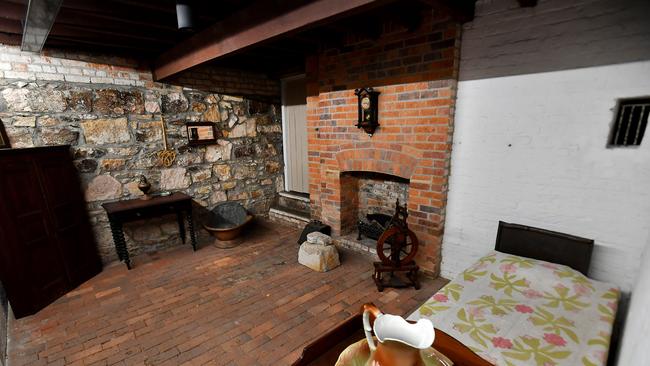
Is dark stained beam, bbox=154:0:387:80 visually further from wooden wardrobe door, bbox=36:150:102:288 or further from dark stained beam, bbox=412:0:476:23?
wooden wardrobe door, bbox=36:150:102:288

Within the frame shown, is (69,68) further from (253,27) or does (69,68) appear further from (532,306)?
(532,306)

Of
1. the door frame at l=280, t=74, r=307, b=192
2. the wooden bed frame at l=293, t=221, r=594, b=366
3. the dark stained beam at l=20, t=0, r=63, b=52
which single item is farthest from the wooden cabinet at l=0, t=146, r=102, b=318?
the wooden bed frame at l=293, t=221, r=594, b=366

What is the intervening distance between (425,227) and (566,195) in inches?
43.0

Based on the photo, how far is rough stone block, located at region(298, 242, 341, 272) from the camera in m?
2.84

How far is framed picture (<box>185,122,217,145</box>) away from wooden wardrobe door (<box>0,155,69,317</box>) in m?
1.45

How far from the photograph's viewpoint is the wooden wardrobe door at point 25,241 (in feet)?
6.99

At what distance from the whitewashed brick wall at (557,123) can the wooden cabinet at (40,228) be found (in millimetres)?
3697

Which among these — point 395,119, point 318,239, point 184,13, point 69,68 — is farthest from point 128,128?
point 395,119

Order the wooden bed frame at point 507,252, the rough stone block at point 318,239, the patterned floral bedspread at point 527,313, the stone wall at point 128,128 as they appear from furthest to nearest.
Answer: the rough stone block at point 318,239 → the stone wall at point 128,128 → the patterned floral bedspread at point 527,313 → the wooden bed frame at point 507,252

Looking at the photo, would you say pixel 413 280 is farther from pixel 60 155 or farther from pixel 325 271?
pixel 60 155

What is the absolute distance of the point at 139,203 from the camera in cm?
297

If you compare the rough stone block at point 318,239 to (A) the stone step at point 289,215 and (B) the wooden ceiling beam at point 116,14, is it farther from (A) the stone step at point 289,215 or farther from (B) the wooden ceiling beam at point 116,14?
(B) the wooden ceiling beam at point 116,14

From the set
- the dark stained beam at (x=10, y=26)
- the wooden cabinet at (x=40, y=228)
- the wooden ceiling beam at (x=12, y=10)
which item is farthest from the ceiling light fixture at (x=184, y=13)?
the wooden cabinet at (x=40, y=228)

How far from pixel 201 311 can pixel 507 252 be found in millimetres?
2557
